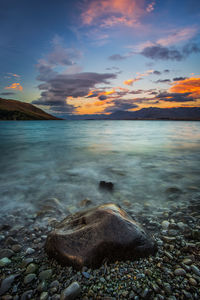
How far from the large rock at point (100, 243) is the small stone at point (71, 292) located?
0.31 m

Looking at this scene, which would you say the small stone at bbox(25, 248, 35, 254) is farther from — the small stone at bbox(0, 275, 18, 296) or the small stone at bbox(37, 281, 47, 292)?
the small stone at bbox(37, 281, 47, 292)

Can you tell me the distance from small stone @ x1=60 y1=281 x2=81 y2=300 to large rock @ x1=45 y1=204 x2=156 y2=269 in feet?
1.01

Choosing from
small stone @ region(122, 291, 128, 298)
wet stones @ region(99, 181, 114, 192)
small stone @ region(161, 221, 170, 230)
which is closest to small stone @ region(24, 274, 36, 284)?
small stone @ region(122, 291, 128, 298)

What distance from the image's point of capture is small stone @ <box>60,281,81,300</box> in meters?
1.90

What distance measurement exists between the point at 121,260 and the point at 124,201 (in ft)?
8.45

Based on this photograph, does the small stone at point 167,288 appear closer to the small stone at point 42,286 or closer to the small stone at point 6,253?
the small stone at point 42,286

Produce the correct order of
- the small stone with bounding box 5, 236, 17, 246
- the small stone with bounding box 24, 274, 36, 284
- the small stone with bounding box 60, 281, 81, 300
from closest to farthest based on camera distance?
1. the small stone with bounding box 60, 281, 81, 300
2. the small stone with bounding box 24, 274, 36, 284
3. the small stone with bounding box 5, 236, 17, 246

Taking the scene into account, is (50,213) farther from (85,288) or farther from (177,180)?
(177,180)

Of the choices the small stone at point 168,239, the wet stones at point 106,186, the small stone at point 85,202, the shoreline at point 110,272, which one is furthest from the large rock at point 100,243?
A: the wet stones at point 106,186

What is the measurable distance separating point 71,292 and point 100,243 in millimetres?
666

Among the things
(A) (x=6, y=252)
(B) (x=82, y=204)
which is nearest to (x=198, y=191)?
(B) (x=82, y=204)

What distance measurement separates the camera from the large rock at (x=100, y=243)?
7.70 ft

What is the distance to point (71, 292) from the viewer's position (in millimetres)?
1922

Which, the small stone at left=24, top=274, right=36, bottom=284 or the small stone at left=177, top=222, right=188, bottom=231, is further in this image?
the small stone at left=177, top=222, right=188, bottom=231
